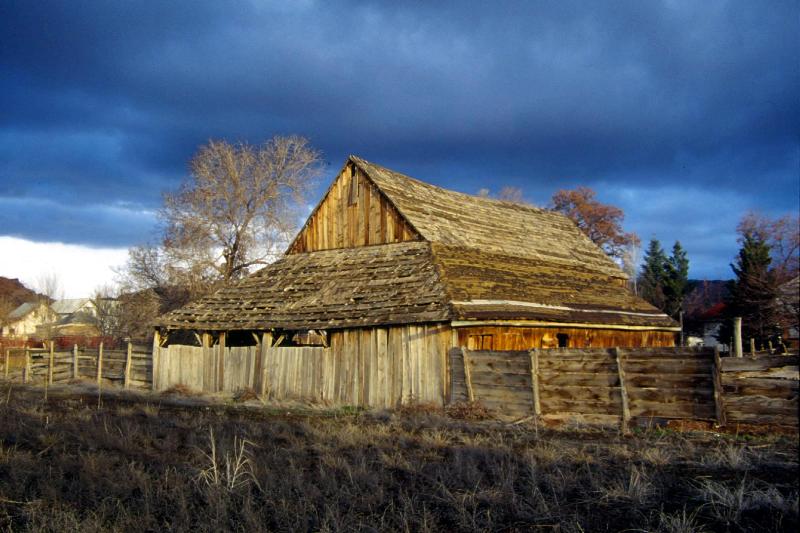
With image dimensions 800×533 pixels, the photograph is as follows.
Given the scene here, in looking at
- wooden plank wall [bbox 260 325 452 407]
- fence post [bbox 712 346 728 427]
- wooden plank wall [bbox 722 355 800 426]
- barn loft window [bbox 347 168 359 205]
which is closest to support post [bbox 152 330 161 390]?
wooden plank wall [bbox 260 325 452 407]

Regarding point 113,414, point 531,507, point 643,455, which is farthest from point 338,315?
point 531,507

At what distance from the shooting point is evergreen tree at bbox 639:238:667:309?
5206 centimetres

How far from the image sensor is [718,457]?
835 centimetres

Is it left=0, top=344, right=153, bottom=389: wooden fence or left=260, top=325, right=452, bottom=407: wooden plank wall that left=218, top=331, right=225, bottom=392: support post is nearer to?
left=260, top=325, right=452, bottom=407: wooden plank wall

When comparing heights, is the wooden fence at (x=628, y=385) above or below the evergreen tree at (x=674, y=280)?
below

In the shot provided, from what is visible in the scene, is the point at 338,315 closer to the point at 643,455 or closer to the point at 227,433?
the point at 227,433

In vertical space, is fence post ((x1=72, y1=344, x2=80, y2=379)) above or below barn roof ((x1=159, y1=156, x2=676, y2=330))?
below

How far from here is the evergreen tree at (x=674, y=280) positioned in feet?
171

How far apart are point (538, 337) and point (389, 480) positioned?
13.3m

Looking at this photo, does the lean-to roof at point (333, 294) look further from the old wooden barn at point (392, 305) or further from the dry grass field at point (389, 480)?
the dry grass field at point (389, 480)

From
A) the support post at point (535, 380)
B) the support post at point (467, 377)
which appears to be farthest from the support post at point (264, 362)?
the support post at point (535, 380)

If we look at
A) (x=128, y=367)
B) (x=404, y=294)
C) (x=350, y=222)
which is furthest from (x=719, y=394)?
(x=128, y=367)

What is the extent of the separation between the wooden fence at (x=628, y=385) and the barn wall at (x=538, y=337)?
2.00m

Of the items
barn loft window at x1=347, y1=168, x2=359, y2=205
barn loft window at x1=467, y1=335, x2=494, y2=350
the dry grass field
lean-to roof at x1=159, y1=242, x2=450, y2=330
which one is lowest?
the dry grass field
